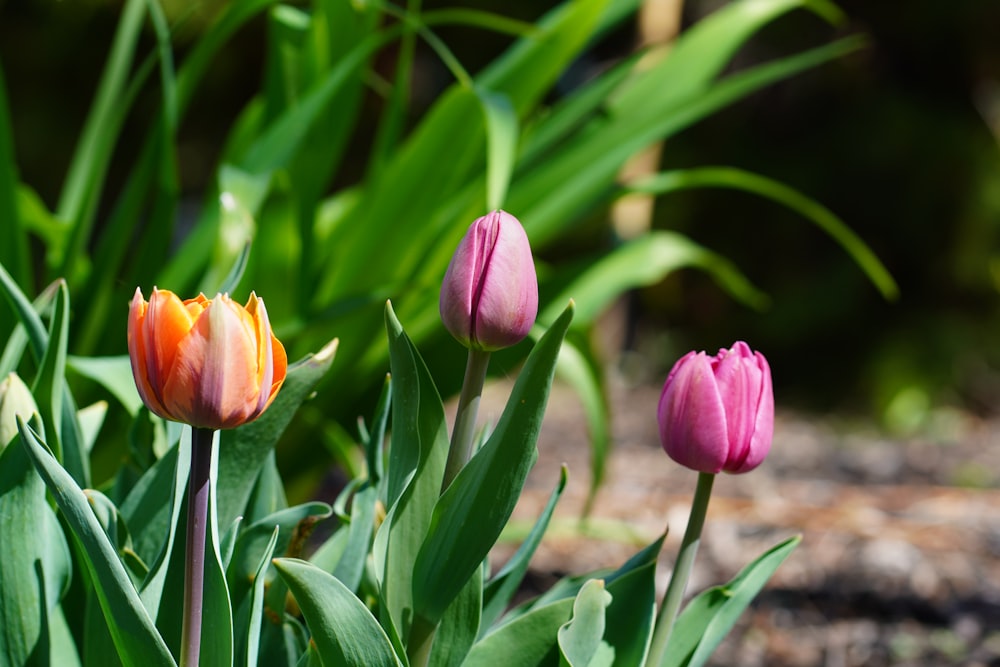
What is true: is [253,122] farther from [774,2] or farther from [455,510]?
[455,510]

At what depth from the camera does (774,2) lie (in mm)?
1492

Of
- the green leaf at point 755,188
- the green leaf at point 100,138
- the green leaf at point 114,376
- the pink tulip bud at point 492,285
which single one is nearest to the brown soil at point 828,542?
the green leaf at point 755,188

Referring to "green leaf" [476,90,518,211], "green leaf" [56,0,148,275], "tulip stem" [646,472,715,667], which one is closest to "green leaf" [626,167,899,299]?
"green leaf" [476,90,518,211]

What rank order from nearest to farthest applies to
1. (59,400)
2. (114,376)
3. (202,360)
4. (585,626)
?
1. (202,360)
2. (585,626)
3. (59,400)
4. (114,376)

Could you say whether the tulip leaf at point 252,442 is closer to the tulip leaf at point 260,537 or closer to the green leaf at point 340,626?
the tulip leaf at point 260,537

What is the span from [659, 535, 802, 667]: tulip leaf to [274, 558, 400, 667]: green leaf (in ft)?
0.68

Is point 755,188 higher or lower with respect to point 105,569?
lower

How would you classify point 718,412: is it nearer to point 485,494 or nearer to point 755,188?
point 485,494

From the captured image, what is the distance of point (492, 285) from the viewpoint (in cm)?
54

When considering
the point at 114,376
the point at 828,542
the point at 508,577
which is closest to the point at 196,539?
the point at 508,577

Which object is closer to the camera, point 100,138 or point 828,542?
point 100,138

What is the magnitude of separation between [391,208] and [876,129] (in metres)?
4.15

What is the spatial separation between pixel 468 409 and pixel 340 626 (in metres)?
0.13

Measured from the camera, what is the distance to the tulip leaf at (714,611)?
2.15 feet
